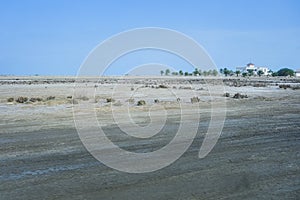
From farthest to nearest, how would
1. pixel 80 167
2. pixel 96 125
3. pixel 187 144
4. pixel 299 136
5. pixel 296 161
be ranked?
pixel 96 125 → pixel 299 136 → pixel 187 144 → pixel 296 161 → pixel 80 167

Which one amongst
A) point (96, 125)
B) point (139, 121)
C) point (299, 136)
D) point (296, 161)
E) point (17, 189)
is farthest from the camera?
point (139, 121)

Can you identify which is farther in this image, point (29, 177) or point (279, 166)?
point (279, 166)

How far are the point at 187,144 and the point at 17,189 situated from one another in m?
6.36

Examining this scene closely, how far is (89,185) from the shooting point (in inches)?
322

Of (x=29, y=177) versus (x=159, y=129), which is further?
(x=159, y=129)

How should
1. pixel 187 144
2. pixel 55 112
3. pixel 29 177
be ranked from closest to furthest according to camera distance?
pixel 29 177
pixel 187 144
pixel 55 112

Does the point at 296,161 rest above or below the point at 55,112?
below

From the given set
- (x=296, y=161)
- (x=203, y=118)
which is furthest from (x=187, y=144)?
(x=203, y=118)

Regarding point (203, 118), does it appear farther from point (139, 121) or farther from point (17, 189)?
point (17, 189)

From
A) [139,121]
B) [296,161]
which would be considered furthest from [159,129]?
[296,161]

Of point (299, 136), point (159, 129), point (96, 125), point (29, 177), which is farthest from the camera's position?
point (96, 125)

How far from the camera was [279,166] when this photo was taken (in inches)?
391

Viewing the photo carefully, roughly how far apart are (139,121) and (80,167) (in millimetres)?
9732

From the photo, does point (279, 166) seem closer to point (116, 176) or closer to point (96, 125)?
point (116, 176)
